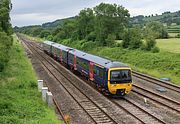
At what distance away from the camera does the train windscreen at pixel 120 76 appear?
85.3 ft

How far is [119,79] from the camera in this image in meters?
26.2

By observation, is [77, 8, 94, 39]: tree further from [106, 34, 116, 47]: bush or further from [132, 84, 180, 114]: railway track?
[132, 84, 180, 114]: railway track

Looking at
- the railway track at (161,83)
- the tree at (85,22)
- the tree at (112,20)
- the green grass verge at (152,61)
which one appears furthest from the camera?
the tree at (85,22)

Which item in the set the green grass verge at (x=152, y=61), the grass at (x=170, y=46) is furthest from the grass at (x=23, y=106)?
the grass at (x=170, y=46)

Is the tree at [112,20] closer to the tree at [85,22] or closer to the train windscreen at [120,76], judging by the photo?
the tree at [85,22]

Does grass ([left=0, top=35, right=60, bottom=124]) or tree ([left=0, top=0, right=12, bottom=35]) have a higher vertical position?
tree ([left=0, top=0, right=12, bottom=35])

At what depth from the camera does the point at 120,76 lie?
86.0 feet

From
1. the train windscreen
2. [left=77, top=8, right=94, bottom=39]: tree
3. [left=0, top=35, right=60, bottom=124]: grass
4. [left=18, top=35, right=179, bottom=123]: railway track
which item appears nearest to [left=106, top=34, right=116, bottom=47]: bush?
[left=77, top=8, right=94, bottom=39]: tree

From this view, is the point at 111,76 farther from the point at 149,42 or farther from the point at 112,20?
the point at 112,20

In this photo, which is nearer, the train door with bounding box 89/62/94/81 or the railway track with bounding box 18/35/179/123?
the railway track with bounding box 18/35/179/123

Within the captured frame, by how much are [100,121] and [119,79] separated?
6624 mm

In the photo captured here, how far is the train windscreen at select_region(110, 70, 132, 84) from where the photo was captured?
26.0m

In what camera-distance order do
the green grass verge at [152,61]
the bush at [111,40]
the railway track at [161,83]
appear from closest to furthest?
the railway track at [161,83] < the green grass verge at [152,61] < the bush at [111,40]

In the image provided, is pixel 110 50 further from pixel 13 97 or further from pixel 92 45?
pixel 13 97
